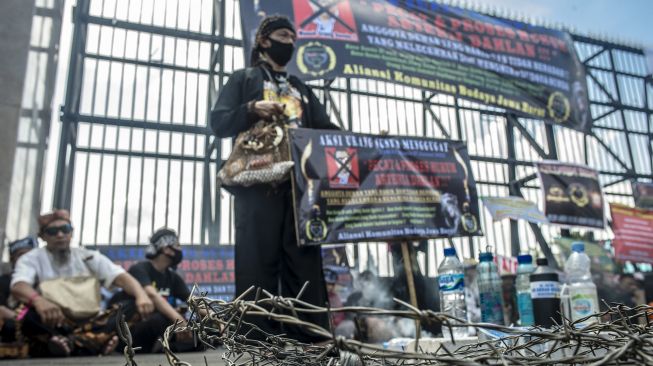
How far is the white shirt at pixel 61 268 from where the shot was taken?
9.73 ft

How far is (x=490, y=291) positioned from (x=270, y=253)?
0.86m

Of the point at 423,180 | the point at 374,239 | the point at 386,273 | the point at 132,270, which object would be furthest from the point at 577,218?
the point at 132,270

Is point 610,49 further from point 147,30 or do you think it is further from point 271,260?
point 271,260

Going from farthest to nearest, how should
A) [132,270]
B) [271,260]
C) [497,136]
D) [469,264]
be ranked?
[497,136]
[469,264]
[132,270]
[271,260]

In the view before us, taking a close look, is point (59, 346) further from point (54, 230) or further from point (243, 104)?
point (243, 104)

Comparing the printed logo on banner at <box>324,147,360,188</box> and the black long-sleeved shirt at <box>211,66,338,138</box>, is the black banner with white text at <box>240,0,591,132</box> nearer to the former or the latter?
the printed logo on banner at <box>324,147,360,188</box>

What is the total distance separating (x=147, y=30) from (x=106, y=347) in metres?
4.36

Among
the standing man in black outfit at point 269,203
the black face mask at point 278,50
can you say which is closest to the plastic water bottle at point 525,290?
the standing man in black outfit at point 269,203

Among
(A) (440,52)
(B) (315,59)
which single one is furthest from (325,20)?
(A) (440,52)

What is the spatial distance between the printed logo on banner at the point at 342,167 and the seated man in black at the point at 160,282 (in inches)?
54.3

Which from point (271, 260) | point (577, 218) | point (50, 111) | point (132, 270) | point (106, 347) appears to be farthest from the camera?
point (577, 218)

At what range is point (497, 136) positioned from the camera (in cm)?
864

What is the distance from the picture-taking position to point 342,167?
11.2ft

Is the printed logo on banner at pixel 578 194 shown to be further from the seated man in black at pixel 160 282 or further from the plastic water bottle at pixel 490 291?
the plastic water bottle at pixel 490 291
